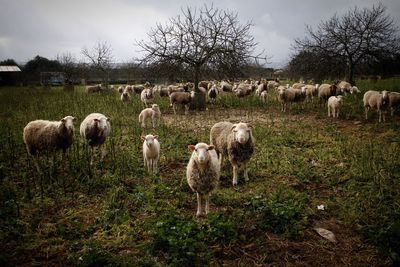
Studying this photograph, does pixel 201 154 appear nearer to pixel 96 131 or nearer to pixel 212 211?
pixel 212 211

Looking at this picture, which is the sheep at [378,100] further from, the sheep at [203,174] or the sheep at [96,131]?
the sheep at [96,131]

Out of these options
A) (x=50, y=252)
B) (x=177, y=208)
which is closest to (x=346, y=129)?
(x=177, y=208)

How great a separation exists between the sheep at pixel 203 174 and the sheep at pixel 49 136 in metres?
4.06

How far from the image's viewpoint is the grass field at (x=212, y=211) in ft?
13.1

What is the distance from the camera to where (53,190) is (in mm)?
5977

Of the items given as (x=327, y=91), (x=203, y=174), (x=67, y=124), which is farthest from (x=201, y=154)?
(x=327, y=91)

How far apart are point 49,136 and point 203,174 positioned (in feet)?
15.3

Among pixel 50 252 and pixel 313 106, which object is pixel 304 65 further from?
pixel 50 252

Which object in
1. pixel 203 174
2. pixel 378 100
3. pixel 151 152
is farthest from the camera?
pixel 378 100

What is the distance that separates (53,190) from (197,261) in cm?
371

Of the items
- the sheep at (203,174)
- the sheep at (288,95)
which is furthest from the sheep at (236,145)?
the sheep at (288,95)

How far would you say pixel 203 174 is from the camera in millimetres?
5242

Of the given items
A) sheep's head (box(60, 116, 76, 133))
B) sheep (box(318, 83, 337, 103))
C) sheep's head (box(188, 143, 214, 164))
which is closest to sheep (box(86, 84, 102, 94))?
sheep (box(318, 83, 337, 103))

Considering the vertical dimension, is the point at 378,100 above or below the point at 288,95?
below
